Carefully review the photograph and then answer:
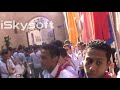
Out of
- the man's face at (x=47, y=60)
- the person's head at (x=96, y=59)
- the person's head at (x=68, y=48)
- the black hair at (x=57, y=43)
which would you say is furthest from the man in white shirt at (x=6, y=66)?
the person's head at (x=96, y=59)

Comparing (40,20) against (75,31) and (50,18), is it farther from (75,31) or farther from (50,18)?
(75,31)

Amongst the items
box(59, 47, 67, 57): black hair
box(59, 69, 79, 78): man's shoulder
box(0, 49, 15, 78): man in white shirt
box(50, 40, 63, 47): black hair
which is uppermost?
box(50, 40, 63, 47): black hair

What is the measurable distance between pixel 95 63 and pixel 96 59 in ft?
0.19

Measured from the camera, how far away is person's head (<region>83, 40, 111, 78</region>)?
3516 millimetres

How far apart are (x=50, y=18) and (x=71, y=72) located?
2.71 ft

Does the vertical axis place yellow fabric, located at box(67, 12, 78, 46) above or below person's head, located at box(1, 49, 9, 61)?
above

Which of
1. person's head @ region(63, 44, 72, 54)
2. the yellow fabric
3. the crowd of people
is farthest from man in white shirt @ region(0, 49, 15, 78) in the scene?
the yellow fabric

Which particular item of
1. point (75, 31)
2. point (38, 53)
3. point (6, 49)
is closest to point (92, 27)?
point (75, 31)

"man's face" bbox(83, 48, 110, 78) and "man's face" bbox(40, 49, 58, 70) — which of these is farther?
"man's face" bbox(40, 49, 58, 70)

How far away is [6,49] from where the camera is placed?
11.9 feet

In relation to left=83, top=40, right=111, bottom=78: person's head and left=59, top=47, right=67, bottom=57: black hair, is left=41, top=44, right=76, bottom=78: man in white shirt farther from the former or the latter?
left=83, top=40, right=111, bottom=78: person's head

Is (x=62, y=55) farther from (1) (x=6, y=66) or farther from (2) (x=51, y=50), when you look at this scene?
(1) (x=6, y=66)

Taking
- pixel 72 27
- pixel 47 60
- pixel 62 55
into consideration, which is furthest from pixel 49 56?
pixel 72 27

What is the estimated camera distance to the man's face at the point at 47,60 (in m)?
3.62
